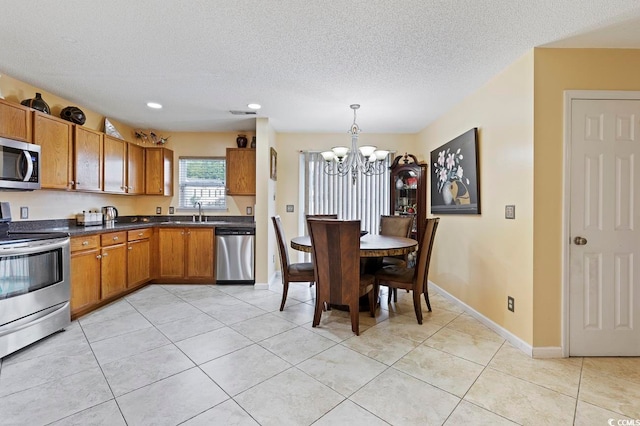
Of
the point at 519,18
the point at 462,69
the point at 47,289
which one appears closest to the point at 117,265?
the point at 47,289

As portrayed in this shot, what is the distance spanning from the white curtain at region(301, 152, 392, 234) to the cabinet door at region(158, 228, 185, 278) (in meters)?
2.00

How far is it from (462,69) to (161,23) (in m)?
2.46

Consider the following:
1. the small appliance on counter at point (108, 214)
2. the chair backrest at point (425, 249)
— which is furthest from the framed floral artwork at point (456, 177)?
the small appliance on counter at point (108, 214)

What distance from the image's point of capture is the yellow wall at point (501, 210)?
7.52 ft

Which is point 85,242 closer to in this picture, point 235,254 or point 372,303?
point 235,254

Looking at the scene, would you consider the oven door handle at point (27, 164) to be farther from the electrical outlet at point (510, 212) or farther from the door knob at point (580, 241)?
the door knob at point (580, 241)

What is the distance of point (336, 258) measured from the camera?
2.57 meters

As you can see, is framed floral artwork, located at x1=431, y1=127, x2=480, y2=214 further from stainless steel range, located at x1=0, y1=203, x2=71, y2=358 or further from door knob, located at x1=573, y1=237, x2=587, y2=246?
stainless steel range, located at x1=0, y1=203, x2=71, y2=358

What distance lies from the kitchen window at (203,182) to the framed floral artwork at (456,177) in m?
3.34

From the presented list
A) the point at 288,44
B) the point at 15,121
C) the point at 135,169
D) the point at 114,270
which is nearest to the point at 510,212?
the point at 288,44

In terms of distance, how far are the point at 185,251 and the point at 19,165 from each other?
2025 millimetres

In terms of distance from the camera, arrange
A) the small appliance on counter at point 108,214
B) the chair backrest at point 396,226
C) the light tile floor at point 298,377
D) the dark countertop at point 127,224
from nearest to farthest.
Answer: the light tile floor at point 298,377, the dark countertop at point 127,224, the chair backrest at point 396,226, the small appliance on counter at point 108,214

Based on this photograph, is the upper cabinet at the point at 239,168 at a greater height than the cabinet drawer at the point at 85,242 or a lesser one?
greater

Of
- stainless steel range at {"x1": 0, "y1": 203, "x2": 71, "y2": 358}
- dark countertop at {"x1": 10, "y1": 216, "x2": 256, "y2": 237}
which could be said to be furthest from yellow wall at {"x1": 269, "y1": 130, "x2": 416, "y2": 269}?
stainless steel range at {"x1": 0, "y1": 203, "x2": 71, "y2": 358}
